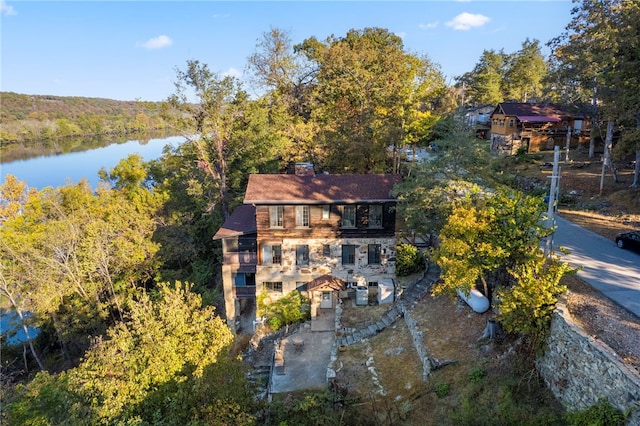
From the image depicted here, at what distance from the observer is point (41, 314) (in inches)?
1066

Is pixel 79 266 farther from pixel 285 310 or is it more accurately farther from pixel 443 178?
pixel 443 178

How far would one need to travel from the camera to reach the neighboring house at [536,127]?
4647 centimetres

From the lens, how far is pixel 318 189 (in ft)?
→ 81.5

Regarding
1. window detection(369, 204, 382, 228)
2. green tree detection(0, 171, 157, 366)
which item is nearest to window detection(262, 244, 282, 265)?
window detection(369, 204, 382, 228)

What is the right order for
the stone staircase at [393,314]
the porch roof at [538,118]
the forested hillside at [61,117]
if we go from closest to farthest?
the stone staircase at [393,314]
the porch roof at [538,118]
the forested hillside at [61,117]

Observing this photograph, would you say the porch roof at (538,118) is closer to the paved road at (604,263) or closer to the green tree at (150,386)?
the paved road at (604,263)

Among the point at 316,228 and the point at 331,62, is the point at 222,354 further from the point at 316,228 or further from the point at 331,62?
the point at 331,62

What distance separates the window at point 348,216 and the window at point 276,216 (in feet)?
12.5

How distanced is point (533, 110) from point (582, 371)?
44.2 metres

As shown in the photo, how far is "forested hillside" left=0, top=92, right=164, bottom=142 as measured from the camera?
10056cm

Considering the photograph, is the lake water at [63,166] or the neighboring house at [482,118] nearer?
the neighboring house at [482,118]

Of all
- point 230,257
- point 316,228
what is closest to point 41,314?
point 230,257

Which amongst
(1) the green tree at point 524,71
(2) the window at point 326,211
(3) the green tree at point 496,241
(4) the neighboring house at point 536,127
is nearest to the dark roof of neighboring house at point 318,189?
(2) the window at point 326,211

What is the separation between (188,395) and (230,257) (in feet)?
45.7
